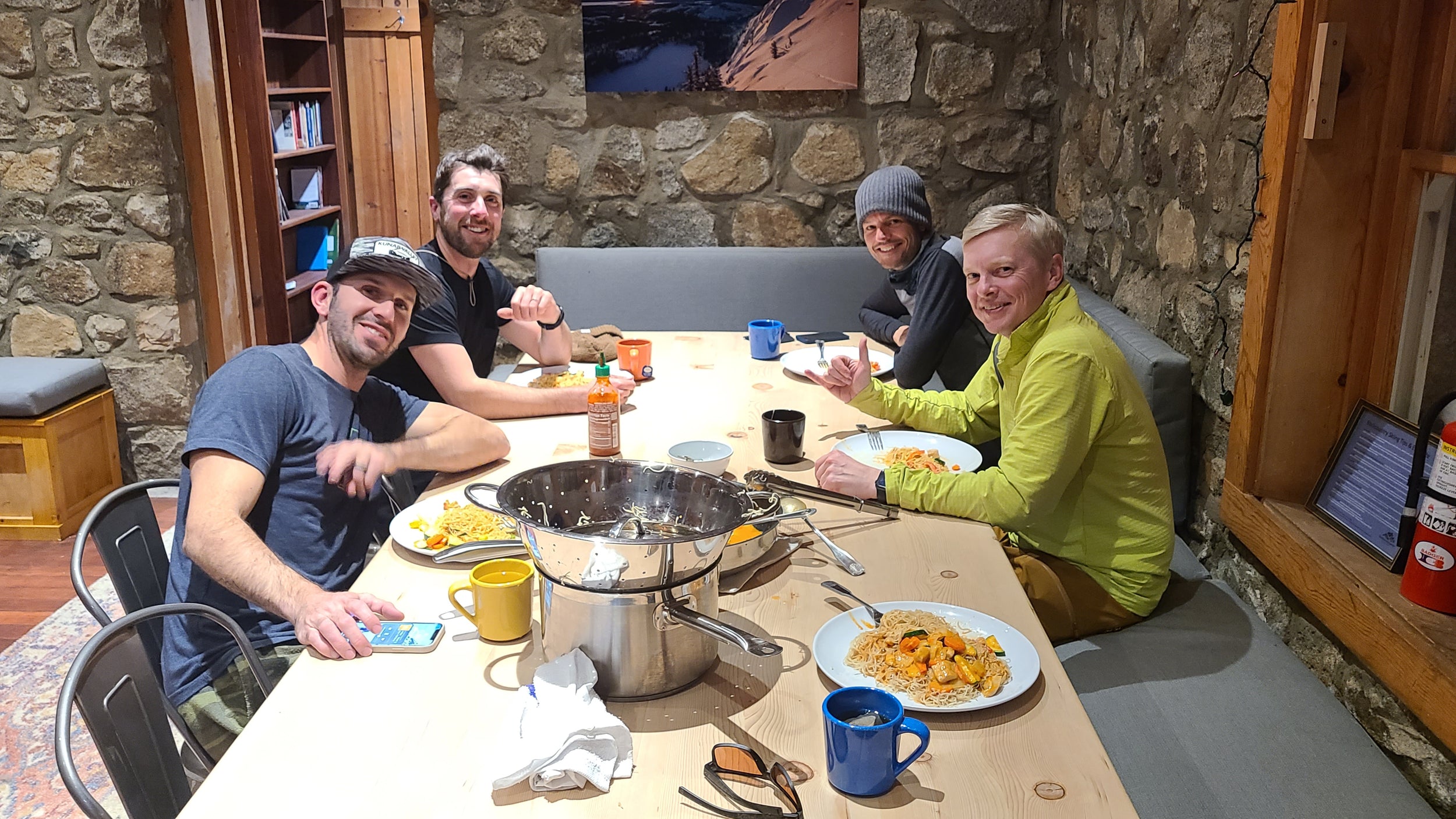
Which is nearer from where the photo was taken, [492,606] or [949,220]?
[492,606]

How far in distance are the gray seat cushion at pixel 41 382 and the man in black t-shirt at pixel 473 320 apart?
1.46 meters

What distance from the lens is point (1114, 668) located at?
193cm

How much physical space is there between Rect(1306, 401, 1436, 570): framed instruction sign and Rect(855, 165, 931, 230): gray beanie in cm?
129

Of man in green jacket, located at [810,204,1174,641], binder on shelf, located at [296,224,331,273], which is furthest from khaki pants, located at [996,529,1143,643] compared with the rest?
binder on shelf, located at [296,224,331,273]

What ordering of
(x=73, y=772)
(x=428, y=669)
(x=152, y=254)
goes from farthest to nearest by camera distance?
1. (x=152, y=254)
2. (x=428, y=669)
3. (x=73, y=772)

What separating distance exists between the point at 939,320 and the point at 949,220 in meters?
1.47

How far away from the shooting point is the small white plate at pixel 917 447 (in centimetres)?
219

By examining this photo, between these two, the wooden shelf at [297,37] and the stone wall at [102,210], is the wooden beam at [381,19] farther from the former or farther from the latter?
the stone wall at [102,210]

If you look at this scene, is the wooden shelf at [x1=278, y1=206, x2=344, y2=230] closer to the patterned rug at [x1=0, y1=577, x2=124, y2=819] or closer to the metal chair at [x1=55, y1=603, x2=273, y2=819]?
the patterned rug at [x1=0, y1=577, x2=124, y2=819]

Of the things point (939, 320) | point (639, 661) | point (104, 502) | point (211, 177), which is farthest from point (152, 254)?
point (639, 661)

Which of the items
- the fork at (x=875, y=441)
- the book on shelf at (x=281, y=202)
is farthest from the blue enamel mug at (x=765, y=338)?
the book on shelf at (x=281, y=202)

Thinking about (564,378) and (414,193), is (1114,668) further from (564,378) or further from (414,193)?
(414,193)

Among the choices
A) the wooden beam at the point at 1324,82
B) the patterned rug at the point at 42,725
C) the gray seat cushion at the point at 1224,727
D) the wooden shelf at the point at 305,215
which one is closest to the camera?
the gray seat cushion at the point at 1224,727

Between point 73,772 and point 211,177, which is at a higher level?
point 211,177
